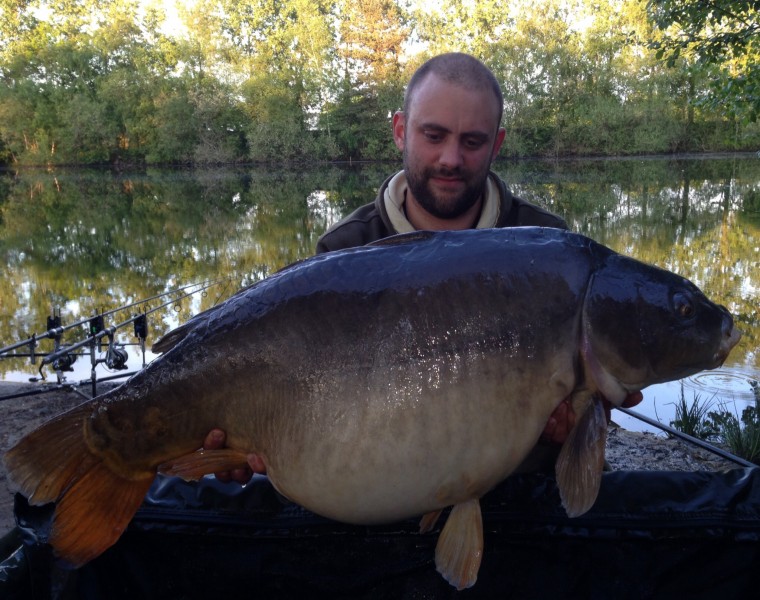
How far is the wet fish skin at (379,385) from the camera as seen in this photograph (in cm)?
102


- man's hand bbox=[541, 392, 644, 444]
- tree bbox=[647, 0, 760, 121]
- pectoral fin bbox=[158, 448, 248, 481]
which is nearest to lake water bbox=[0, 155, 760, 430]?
tree bbox=[647, 0, 760, 121]

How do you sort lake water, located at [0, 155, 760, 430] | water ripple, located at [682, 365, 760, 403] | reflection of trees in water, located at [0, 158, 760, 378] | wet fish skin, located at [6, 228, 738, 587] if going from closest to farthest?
wet fish skin, located at [6, 228, 738, 587] < water ripple, located at [682, 365, 760, 403] < lake water, located at [0, 155, 760, 430] < reflection of trees in water, located at [0, 158, 760, 378]

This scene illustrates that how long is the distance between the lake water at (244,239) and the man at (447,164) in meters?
2.07

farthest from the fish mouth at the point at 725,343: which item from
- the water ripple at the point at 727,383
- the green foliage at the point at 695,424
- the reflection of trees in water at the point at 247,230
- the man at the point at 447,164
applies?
the reflection of trees in water at the point at 247,230

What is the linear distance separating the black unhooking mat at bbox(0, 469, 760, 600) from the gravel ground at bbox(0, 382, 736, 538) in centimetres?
125

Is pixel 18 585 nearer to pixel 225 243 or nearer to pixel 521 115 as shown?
pixel 225 243

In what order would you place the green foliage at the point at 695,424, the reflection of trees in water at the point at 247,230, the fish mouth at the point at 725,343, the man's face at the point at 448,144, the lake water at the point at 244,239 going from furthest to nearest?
the reflection of trees in water at the point at 247,230 < the lake water at the point at 244,239 < the green foliage at the point at 695,424 < the man's face at the point at 448,144 < the fish mouth at the point at 725,343

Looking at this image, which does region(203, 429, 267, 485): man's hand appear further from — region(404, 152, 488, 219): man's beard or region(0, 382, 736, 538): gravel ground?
region(0, 382, 736, 538): gravel ground

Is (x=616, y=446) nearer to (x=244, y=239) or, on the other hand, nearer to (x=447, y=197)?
(x=447, y=197)

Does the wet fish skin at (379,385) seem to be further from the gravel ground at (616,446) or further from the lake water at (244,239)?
the lake water at (244,239)

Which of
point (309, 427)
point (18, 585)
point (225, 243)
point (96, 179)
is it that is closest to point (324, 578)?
point (309, 427)

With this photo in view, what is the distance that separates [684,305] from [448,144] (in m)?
0.84

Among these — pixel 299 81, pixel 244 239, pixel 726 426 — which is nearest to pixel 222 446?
pixel 726 426

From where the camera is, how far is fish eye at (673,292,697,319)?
1.12 metres
